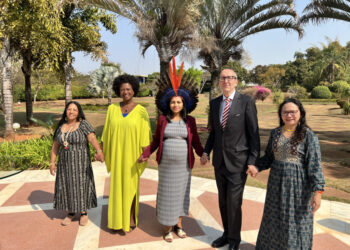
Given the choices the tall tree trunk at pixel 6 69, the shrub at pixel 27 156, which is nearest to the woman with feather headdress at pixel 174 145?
the shrub at pixel 27 156

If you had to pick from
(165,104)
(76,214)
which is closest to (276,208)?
(165,104)

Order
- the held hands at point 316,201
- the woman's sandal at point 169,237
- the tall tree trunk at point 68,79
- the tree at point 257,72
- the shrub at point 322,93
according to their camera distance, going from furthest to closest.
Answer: the tree at point 257,72 → the shrub at point 322,93 → the tall tree trunk at point 68,79 → the woman's sandal at point 169,237 → the held hands at point 316,201

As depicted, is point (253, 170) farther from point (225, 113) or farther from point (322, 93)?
point (322, 93)

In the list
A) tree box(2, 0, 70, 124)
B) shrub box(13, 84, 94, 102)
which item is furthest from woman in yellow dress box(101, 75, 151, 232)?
shrub box(13, 84, 94, 102)

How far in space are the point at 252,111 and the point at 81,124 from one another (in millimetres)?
2118

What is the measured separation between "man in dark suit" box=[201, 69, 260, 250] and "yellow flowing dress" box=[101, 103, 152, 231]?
91cm

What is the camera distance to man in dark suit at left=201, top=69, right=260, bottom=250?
2.51 metres

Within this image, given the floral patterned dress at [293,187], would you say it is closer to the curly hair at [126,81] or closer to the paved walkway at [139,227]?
the paved walkway at [139,227]

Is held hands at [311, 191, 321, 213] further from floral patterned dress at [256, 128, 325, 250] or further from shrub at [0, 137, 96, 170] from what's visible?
shrub at [0, 137, 96, 170]

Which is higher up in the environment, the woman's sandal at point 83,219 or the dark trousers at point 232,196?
the dark trousers at point 232,196

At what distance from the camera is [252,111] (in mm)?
2516

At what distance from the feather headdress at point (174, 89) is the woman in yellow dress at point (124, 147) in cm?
32

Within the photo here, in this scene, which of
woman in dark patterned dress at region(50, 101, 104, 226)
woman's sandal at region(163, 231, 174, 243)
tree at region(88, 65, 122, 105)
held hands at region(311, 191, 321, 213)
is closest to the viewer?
held hands at region(311, 191, 321, 213)

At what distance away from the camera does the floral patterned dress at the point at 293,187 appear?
2117 mm
